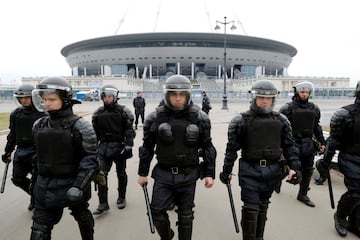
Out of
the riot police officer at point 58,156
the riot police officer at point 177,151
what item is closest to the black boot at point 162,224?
the riot police officer at point 177,151

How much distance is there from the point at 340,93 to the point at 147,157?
45169 millimetres

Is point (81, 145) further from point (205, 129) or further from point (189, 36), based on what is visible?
point (189, 36)

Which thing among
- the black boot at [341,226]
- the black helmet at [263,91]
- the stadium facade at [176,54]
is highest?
the stadium facade at [176,54]

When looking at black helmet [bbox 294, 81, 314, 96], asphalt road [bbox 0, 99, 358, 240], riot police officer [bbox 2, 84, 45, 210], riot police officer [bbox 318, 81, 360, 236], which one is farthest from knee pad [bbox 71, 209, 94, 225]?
black helmet [bbox 294, 81, 314, 96]

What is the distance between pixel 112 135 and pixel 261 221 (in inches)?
103

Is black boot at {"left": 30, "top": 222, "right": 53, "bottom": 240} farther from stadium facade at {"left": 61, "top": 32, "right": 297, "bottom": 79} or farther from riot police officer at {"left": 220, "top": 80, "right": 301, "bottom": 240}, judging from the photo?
stadium facade at {"left": 61, "top": 32, "right": 297, "bottom": 79}

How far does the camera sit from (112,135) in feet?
13.6

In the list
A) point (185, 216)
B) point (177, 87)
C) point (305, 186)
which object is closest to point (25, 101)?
point (177, 87)

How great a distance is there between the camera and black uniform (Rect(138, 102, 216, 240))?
9.03 ft

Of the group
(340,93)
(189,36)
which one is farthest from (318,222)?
(189,36)

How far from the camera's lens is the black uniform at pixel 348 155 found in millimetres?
3096

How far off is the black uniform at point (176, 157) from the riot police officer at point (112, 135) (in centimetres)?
135

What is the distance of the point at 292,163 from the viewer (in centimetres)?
307

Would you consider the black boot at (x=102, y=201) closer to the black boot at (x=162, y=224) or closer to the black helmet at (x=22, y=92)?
A: the black boot at (x=162, y=224)
